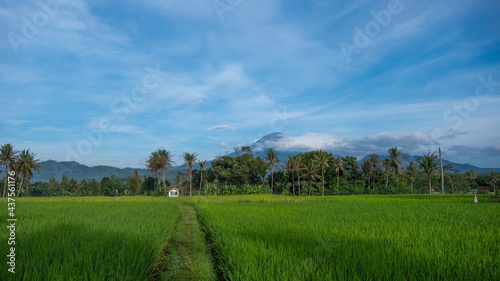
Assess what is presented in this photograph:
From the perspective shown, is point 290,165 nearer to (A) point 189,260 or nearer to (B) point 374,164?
(B) point 374,164

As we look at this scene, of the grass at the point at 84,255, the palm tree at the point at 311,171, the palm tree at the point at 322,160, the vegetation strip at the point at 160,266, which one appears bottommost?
the vegetation strip at the point at 160,266

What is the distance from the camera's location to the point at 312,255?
4.97 metres

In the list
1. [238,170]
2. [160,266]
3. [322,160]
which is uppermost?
[322,160]

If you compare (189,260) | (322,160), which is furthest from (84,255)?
(322,160)

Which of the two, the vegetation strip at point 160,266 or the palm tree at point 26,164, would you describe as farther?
the palm tree at point 26,164

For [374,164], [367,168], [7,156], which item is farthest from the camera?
[367,168]

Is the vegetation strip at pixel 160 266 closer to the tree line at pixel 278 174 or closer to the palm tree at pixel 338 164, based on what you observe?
the tree line at pixel 278 174

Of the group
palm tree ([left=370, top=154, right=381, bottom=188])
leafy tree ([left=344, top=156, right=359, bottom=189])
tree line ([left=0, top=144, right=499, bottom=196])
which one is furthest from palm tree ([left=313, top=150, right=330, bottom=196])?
palm tree ([left=370, top=154, right=381, bottom=188])

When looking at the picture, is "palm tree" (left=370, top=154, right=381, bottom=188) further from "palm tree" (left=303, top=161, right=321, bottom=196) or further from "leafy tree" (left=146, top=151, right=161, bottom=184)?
"leafy tree" (left=146, top=151, right=161, bottom=184)

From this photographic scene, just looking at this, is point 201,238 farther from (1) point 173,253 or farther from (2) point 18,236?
(2) point 18,236

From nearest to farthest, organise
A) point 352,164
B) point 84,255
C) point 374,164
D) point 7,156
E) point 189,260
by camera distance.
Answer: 1. point 84,255
2. point 189,260
3. point 7,156
4. point 374,164
5. point 352,164

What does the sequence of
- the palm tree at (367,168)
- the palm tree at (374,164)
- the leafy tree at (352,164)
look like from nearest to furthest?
the palm tree at (374,164)
the palm tree at (367,168)
the leafy tree at (352,164)

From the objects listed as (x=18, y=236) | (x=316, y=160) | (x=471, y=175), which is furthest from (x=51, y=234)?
(x=471, y=175)

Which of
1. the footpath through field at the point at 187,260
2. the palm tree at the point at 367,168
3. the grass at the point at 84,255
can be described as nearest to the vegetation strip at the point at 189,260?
the footpath through field at the point at 187,260
